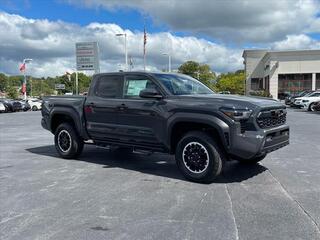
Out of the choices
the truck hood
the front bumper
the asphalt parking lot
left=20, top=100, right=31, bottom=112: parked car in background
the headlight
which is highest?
the truck hood

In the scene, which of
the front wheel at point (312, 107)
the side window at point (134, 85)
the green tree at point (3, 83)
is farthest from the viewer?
the green tree at point (3, 83)

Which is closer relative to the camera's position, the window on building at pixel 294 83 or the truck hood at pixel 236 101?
the truck hood at pixel 236 101

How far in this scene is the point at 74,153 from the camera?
9.52 meters

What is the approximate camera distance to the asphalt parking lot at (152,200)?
190 inches

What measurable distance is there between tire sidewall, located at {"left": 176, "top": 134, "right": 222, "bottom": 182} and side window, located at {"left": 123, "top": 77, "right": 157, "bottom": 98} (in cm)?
129

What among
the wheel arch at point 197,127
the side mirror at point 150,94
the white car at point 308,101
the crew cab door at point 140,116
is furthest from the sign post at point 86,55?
the wheel arch at point 197,127

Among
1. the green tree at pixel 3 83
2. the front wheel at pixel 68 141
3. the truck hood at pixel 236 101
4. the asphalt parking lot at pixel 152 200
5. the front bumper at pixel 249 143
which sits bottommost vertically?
the asphalt parking lot at pixel 152 200

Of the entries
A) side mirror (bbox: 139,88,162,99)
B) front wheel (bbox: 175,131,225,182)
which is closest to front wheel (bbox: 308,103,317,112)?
side mirror (bbox: 139,88,162,99)

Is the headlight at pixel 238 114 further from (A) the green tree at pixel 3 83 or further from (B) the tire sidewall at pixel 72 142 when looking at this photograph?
(A) the green tree at pixel 3 83

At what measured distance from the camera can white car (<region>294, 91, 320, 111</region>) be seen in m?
34.1

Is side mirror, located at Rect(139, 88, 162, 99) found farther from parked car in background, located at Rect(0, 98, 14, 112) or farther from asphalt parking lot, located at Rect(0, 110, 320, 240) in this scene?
parked car in background, located at Rect(0, 98, 14, 112)

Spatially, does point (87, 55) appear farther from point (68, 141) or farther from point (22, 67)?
point (68, 141)

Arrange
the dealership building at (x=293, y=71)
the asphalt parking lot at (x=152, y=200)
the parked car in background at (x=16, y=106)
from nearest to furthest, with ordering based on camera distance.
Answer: the asphalt parking lot at (x=152, y=200)
the parked car in background at (x=16, y=106)
the dealership building at (x=293, y=71)

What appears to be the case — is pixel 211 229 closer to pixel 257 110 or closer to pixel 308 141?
pixel 257 110
